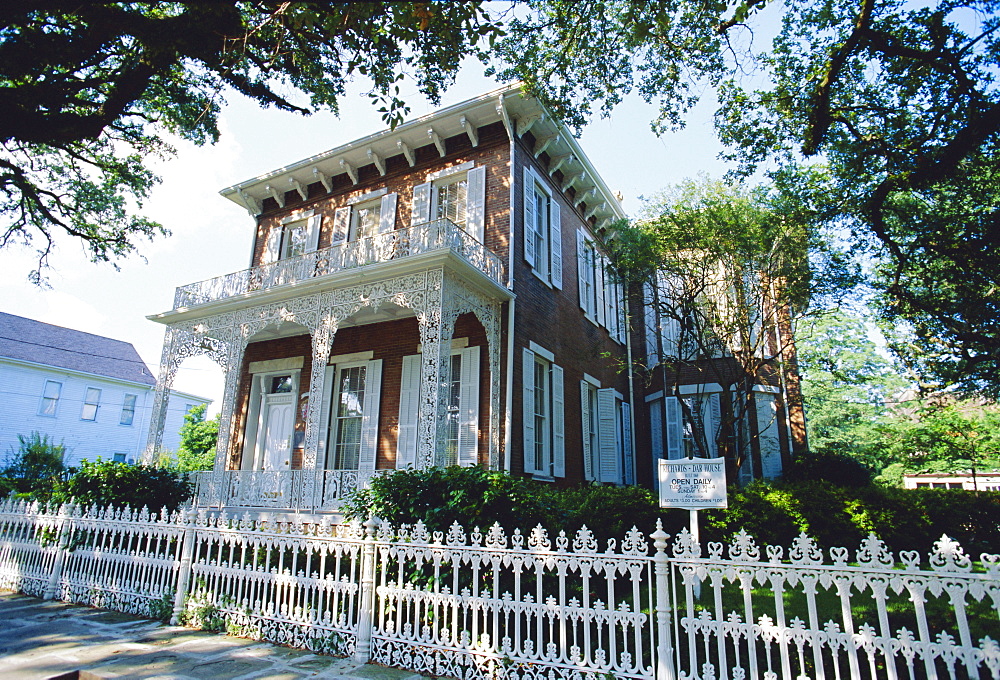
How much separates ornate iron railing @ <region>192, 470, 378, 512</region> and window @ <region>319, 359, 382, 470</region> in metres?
1.75

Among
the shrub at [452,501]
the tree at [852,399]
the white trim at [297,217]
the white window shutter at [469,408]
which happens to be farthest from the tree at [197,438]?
the tree at [852,399]

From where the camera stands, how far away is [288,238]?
51.2ft

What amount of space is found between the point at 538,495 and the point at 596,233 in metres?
11.7

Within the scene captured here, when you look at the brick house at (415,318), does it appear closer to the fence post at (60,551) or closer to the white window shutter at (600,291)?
the white window shutter at (600,291)

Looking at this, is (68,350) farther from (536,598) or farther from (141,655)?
(536,598)

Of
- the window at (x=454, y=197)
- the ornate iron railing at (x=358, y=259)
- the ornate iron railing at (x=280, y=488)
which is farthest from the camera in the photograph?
the window at (x=454, y=197)

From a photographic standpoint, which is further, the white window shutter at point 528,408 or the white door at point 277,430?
the white door at point 277,430

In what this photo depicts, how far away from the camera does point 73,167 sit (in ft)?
47.8

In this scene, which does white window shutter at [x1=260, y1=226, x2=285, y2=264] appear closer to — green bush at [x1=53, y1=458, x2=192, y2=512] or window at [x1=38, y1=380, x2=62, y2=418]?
green bush at [x1=53, y1=458, x2=192, y2=512]

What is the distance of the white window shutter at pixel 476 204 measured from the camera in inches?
489

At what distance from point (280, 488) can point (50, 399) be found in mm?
22005

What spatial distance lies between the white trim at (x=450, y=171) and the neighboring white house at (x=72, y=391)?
21.9 metres

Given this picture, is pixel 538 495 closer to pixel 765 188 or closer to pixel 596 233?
pixel 765 188

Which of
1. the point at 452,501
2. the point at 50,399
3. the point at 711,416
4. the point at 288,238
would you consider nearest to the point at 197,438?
the point at 50,399
